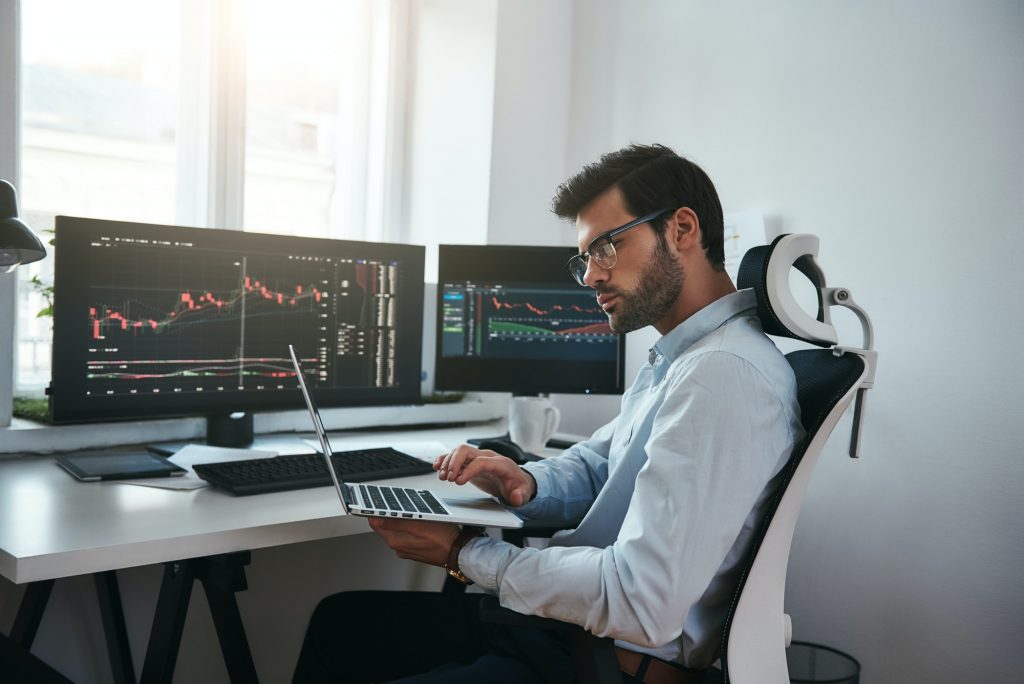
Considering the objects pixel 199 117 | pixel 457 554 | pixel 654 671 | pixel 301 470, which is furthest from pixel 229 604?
pixel 199 117

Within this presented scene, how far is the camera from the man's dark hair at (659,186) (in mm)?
1236

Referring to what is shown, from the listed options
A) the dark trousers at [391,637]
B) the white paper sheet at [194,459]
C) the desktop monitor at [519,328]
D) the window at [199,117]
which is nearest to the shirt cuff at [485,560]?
the dark trousers at [391,637]

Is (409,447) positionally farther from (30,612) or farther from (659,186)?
(659,186)

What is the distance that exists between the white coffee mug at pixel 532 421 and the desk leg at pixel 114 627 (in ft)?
3.08

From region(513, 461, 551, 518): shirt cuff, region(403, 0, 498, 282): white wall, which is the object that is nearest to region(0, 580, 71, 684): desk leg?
region(513, 461, 551, 518): shirt cuff

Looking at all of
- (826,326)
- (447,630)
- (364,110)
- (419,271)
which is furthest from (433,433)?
(826,326)

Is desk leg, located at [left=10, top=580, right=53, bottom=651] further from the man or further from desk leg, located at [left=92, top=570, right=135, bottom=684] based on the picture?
the man

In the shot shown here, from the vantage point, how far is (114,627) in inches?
65.7

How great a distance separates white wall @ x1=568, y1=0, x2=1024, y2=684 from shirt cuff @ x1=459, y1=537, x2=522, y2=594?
3.32ft

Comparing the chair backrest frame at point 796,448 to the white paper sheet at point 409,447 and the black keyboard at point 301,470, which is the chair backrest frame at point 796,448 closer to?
the black keyboard at point 301,470

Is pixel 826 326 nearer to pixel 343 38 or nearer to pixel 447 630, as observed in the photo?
pixel 447 630

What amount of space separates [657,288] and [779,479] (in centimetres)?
35

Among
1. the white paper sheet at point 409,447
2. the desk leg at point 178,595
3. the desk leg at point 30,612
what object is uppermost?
the white paper sheet at point 409,447

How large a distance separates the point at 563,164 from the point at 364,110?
698 mm
